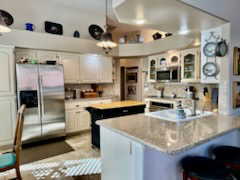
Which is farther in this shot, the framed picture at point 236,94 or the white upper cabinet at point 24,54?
the white upper cabinet at point 24,54

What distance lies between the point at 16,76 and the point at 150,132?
122 inches

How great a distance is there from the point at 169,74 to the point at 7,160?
13.6 feet

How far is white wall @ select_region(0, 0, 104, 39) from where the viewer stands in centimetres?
382

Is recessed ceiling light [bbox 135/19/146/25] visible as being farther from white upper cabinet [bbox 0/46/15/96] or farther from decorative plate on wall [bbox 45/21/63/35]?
decorative plate on wall [bbox 45/21/63/35]

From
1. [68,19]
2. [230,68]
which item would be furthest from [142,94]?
[230,68]

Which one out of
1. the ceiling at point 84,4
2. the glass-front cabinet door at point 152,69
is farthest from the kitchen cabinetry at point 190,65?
the ceiling at point 84,4

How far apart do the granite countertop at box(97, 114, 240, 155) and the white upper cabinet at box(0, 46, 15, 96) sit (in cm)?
256

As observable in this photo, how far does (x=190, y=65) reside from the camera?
13.9ft

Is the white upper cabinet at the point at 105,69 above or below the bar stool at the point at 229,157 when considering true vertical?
above

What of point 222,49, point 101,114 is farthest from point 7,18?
point 222,49

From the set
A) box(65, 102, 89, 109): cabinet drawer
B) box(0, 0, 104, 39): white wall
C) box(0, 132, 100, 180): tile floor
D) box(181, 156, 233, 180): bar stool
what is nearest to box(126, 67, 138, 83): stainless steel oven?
box(0, 0, 104, 39): white wall

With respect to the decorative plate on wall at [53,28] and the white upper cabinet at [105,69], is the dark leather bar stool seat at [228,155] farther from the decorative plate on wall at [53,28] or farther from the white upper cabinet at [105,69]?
the decorative plate on wall at [53,28]

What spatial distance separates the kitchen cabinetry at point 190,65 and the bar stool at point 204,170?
2964 millimetres

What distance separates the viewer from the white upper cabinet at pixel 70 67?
14.0 feet
